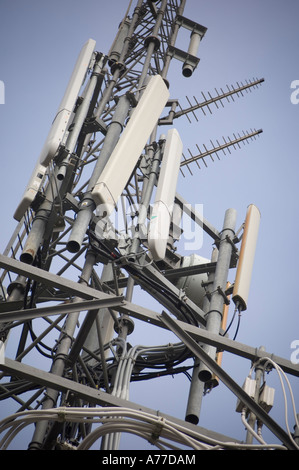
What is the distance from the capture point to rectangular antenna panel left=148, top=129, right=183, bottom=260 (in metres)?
11.1

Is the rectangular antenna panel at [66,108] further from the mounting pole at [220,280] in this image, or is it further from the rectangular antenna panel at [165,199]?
the mounting pole at [220,280]

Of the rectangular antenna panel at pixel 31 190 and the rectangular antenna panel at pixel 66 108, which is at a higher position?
the rectangular antenna panel at pixel 66 108

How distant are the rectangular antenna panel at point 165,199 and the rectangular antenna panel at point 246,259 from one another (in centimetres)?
155

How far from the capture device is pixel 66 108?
12.2 meters

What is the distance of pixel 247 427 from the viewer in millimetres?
8828

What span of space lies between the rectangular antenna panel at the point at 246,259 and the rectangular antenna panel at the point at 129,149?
253cm

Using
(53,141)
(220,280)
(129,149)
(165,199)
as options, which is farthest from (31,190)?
(220,280)

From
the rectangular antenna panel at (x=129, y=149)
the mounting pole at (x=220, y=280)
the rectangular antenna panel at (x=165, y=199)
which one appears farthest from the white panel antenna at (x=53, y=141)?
the mounting pole at (x=220, y=280)

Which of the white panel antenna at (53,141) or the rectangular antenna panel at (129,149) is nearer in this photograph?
the rectangular antenna panel at (129,149)

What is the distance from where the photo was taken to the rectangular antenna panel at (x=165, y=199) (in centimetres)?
1110

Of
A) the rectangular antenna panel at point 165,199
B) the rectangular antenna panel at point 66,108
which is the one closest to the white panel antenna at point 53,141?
the rectangular antenna panel at point 66,108

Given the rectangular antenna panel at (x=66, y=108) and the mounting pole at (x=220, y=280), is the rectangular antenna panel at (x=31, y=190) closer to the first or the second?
the rectangular antenna panel at (x=66, y=108)

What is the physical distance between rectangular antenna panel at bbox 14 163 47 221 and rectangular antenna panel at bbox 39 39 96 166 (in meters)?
0.14

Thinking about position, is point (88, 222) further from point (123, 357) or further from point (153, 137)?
point (153, 137)
